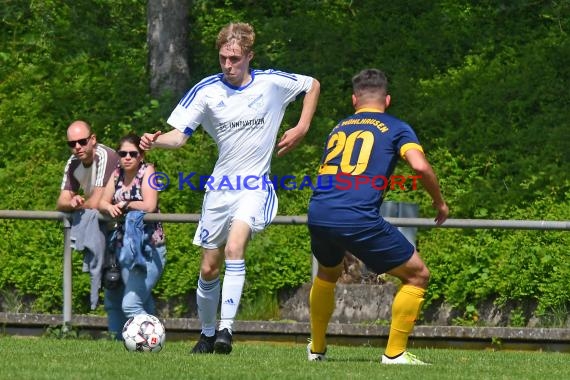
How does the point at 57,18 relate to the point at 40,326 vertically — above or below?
above

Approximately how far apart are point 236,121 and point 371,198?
1612 mm

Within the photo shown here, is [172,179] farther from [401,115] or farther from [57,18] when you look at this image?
[57,18]

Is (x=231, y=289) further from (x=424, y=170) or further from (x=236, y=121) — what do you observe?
(x=424, y=170)

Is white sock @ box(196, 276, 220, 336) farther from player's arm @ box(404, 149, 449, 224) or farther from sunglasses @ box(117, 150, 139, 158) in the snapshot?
player's arm @ box(404, 149, 449, 224)

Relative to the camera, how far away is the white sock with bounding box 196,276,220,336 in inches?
381

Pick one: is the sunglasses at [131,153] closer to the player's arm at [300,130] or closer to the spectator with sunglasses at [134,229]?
the spectator with sunglasses at [134,229]

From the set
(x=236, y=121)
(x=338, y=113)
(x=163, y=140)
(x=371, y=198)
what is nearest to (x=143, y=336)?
(x=163, y=140)

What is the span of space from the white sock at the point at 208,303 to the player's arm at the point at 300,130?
1.13 meters

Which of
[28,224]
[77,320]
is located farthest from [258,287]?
[28,224]

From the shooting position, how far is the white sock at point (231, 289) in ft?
30.4

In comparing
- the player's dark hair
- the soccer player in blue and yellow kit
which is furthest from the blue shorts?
the player's dark hair

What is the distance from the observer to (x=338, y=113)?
51.4ft

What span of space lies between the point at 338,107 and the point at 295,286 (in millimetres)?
3378

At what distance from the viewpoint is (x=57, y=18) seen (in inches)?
698
